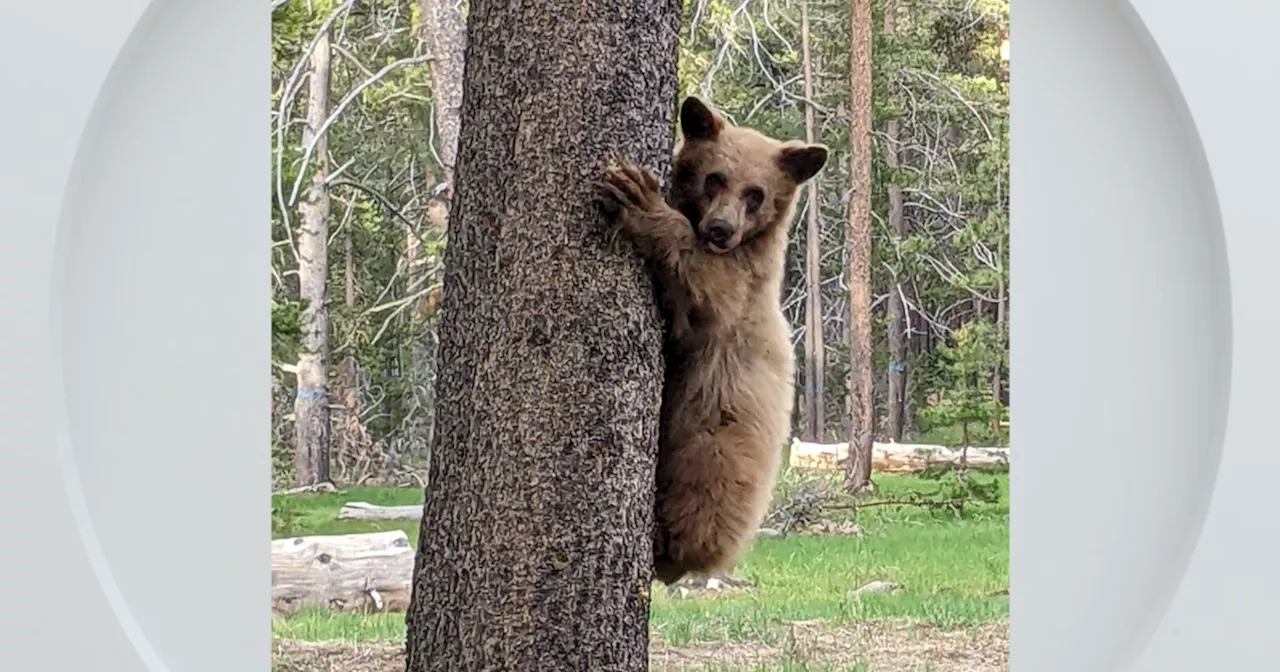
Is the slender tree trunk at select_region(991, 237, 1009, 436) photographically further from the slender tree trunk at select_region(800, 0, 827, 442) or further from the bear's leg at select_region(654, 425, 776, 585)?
the bear's leg at select_region(654, 425, 776, 585)

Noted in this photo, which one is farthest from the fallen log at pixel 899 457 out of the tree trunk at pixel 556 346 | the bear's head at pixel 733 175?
the tree trunk at pixel 556 346

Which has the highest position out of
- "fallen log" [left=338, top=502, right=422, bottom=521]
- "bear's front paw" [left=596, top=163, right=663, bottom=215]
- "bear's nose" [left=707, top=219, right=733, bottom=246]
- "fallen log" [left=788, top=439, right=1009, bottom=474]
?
"bear's front paw" [left=596, top=163, right=663, bottom=215]

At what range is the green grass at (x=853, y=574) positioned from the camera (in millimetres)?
3104

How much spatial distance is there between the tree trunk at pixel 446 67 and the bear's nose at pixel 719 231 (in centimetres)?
63

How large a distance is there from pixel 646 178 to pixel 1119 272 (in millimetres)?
1131

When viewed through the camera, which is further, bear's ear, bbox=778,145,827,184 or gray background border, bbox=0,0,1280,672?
bear's ear, bbox=778,145,827,184

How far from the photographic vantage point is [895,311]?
3.18m

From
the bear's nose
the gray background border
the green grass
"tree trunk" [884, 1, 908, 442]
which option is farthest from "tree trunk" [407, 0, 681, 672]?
"tree trunk" [884, 1, 908, 442]

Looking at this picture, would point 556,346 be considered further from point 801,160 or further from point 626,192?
point 801,160

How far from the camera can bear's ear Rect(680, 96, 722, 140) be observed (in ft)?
10.0

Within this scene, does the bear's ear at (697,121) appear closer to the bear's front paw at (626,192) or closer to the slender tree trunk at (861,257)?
the slender tree trunk at (861,257)

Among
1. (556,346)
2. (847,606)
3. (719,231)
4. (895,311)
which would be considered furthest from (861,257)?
(556,346)

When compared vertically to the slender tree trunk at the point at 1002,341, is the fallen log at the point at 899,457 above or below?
Answer: below

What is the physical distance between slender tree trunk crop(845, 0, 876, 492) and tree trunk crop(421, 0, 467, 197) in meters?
0.91
